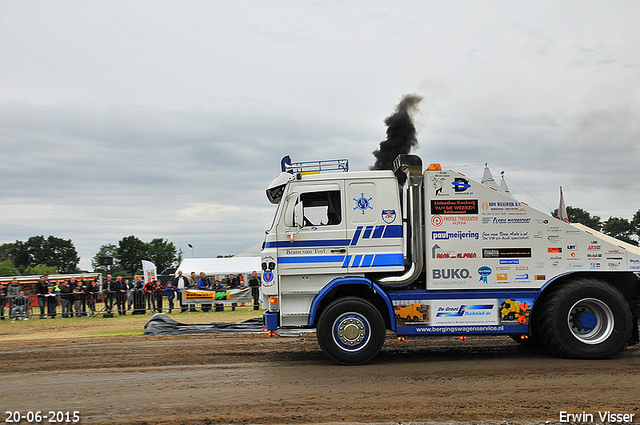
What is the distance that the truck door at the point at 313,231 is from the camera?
838 cm

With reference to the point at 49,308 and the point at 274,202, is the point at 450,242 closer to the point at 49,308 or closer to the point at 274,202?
the point at 274,202

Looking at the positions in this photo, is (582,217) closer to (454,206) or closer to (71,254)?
(454,206)

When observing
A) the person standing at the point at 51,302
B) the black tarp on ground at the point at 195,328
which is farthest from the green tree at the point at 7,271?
the black tarp on ground at the point at 195,328

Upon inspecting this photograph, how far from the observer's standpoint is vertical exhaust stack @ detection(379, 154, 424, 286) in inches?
331

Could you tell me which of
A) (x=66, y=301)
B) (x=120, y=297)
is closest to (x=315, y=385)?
(x=120, y=297)

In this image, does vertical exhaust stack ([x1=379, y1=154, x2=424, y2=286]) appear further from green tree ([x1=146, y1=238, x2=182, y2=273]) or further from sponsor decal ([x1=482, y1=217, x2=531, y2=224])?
green tree ([x1=146, y1=238, x2=182, y2=273])

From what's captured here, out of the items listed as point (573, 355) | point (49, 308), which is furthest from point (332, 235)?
point (49, 308)

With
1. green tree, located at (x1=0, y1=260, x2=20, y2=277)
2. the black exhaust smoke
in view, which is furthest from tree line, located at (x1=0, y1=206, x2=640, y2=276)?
the black exhaust smoke

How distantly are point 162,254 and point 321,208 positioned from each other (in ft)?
364

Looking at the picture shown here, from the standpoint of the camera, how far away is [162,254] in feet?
371

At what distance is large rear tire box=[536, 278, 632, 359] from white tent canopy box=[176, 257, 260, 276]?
87.3 feet

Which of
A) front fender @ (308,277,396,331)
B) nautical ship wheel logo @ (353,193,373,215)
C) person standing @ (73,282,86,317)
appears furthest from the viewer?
person standing @ (73,282,86,317)

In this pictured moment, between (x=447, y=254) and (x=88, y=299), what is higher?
(x=447, y=254)

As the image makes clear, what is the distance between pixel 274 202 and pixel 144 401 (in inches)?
164
